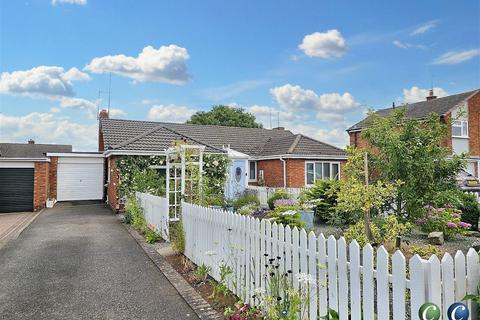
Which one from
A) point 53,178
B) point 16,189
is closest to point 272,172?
point 53,178

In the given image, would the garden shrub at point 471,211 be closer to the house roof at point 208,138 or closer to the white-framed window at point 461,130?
the house roof at point 208,138

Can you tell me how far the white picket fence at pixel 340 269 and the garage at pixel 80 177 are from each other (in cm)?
1670

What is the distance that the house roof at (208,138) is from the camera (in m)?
16.7

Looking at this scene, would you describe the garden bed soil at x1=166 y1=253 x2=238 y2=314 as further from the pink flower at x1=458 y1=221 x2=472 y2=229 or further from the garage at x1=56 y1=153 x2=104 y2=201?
the garage at x1=56 y1=153 x2=104 y2=201

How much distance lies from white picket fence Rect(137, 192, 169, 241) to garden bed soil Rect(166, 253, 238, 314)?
174 centimetres

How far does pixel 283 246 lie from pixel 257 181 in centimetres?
1927

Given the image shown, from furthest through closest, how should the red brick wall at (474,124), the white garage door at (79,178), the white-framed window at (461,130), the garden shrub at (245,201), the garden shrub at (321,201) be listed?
the red brick wall at (474,124) < the white-framed window at (461,130) < the white garage door at (79,178) < the garden shrub at (245,201) < the garden shrub at (321,201)

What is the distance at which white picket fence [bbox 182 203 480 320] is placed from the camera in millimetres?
2309

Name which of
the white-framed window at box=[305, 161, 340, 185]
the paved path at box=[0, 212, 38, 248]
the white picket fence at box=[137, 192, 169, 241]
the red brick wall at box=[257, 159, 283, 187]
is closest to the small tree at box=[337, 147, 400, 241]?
the white picket fence at box=[137, 192, 169, 241]

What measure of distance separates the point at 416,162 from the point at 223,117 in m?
42.9

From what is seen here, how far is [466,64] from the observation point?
620 inches

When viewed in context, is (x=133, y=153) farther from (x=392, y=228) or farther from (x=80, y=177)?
(x=392, y=228)

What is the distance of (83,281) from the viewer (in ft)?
19.0

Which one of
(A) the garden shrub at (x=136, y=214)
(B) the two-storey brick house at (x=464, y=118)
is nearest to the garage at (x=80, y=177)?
(A) the garden shrub at (x=136, y=214)
